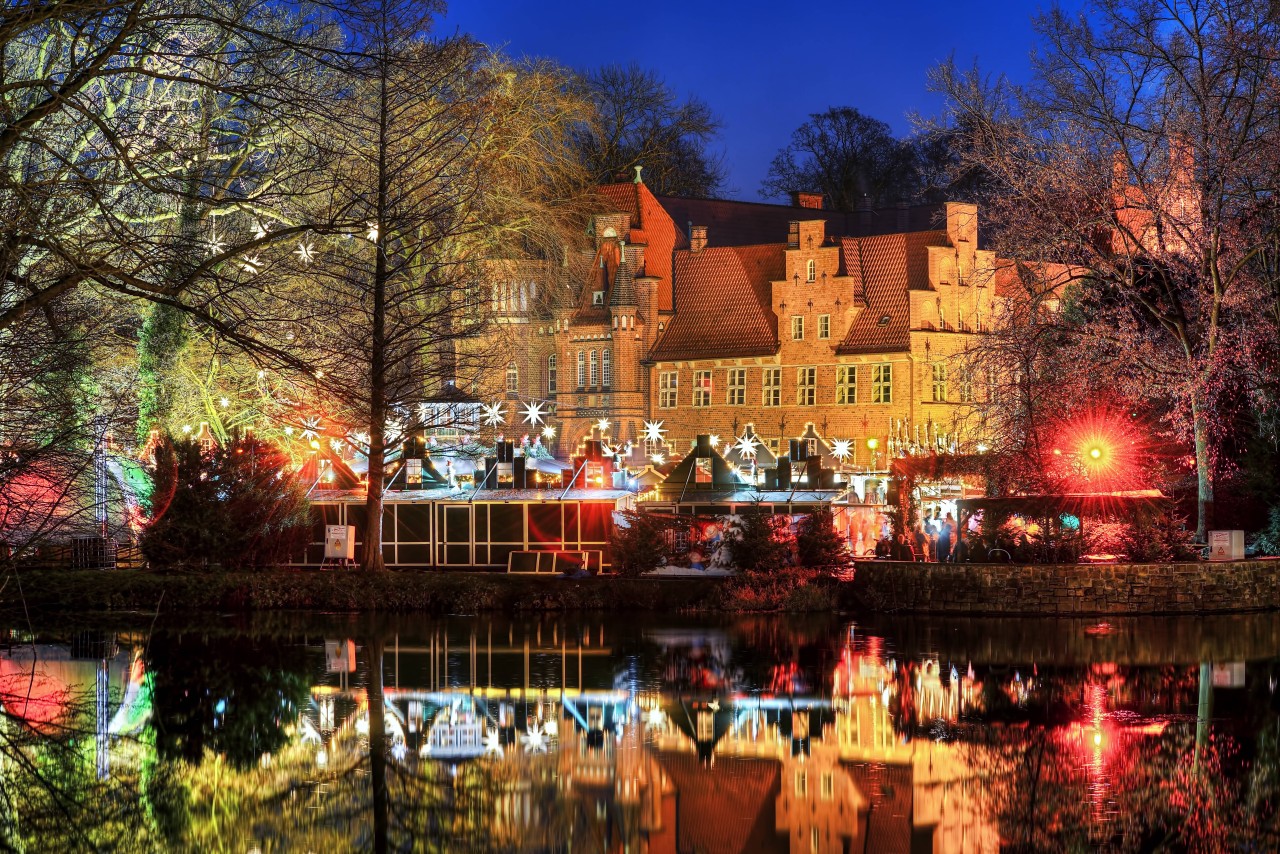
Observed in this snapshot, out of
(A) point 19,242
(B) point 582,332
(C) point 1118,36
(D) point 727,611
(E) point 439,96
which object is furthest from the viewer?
(B) point 582,332

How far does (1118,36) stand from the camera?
113ft

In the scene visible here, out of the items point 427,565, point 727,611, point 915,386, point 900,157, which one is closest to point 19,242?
point 727,611

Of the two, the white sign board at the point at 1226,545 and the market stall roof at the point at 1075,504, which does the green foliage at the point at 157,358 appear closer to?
the market stall roof at the point at 1075,504

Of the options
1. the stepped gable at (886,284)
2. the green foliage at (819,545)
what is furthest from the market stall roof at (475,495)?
the stepped gable at (886,284)

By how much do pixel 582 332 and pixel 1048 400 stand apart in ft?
126

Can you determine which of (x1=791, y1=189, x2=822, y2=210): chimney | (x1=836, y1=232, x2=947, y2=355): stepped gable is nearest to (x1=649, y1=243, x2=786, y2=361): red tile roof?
(x1=836, y1=232, x2=947, y2=355): stepped gable

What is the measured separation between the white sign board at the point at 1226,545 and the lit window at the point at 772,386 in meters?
38.2

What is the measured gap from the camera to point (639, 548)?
31.0 meters

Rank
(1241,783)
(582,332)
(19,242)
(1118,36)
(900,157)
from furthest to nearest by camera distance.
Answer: (900,157) → (582,332) → (1118,36) → (1241,783) → (19,242)

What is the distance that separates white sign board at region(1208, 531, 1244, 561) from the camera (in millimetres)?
29750

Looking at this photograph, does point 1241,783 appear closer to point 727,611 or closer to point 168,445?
point 727,611

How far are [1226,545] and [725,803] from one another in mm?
20529

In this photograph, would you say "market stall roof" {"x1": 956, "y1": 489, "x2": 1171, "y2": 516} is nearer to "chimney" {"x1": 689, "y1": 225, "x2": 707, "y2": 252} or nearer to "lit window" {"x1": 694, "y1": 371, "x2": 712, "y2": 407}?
"lit window" {"x1": 694, "y1": 371, "x2": 712, "y2": 407}

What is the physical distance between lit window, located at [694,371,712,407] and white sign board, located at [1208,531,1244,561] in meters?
40.1
